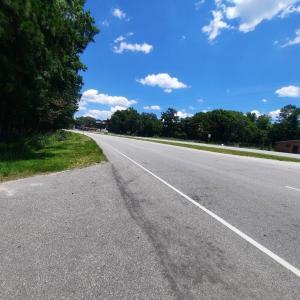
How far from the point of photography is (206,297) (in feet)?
11.8

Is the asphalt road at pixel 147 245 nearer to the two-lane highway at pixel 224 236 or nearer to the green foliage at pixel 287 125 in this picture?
the two-lane highway at pixel 224 236

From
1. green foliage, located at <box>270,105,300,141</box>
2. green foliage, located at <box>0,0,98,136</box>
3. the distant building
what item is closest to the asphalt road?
green foliage, located at <box>0,0,98,136</box>

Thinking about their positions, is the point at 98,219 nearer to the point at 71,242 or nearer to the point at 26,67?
the point at 71,242

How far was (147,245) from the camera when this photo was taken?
16.6ft

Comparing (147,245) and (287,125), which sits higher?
(287,125)

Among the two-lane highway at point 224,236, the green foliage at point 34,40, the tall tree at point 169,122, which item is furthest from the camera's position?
the tall tree at point 169,122

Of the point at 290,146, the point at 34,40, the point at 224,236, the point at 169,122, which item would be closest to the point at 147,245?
the point at 224,236

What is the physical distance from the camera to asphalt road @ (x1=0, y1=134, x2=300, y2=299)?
3.77m

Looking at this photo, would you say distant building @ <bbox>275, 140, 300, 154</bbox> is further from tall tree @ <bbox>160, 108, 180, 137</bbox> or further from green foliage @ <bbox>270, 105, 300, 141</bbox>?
tall tree @ <bbox>160, 108, 180, 137</bbox>

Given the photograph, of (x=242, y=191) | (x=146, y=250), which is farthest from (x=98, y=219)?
(x=242, y=191)

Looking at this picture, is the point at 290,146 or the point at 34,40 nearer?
the point at 34,40

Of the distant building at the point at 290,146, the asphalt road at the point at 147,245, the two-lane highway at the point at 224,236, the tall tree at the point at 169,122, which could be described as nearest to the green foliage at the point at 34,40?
the asphalt road at the point at 147,245

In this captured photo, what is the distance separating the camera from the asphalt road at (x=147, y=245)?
377 centimetres

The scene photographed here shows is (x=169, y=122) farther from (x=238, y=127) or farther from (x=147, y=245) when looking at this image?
(x=147, y=245)
